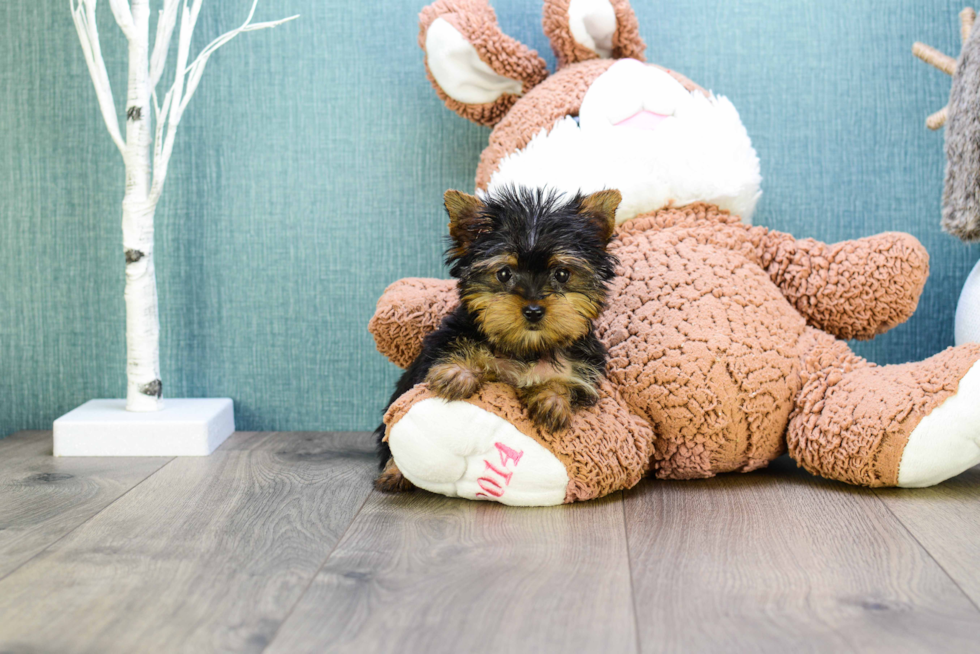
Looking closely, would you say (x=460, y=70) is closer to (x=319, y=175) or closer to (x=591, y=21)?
(x=591, y=21)

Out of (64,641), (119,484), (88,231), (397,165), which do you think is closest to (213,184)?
(88,231)

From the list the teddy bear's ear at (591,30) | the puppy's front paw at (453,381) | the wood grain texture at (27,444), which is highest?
the teddy bear's ear at (591,30)

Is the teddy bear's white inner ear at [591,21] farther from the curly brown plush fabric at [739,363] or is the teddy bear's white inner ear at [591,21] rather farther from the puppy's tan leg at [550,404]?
the puppy's tan leg at [550,404]

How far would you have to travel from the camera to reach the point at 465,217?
1.38 meters

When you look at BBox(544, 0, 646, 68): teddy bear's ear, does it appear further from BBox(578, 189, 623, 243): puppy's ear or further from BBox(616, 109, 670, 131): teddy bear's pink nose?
BBox(578, 189, 623, 243): puppy's ear

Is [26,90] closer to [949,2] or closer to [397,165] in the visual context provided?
→ [397,165]

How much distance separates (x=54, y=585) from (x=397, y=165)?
1.31m

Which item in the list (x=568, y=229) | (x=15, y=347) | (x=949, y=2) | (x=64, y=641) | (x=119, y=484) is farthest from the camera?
(x=15, y=347)

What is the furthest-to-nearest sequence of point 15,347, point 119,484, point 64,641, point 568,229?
point 15,347 → point 119,484 → point 568,229 → point 64,641

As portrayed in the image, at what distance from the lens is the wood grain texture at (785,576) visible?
95cm

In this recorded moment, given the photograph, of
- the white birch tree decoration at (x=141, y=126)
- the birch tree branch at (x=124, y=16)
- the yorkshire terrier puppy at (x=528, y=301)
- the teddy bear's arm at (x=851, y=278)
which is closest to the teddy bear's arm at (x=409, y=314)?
the yorkshire terrier puppy at (x=528, y=301)

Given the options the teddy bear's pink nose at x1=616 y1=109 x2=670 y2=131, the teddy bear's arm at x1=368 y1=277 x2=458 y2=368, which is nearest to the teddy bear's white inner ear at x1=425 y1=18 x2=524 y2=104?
the teddy bear's pink nose at x1=616 y1=109 x2=670 y2=131

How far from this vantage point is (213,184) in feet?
6.87

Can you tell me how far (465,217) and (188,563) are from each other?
2.34 ft
